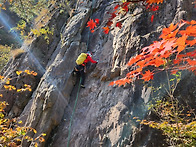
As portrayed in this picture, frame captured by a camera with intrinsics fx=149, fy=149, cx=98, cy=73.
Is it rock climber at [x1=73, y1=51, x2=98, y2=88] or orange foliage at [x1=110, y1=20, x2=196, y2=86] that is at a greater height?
orange foliage at [x1=110, y1=20, x2=196, y2=86]

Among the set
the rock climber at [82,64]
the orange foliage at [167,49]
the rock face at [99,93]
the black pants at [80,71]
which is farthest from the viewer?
the black pants at [80,71]

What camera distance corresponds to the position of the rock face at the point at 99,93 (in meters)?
3.29

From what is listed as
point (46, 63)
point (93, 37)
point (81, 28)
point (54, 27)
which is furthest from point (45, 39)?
point (93, 37)

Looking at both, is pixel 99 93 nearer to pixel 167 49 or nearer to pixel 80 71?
pixel 80 71

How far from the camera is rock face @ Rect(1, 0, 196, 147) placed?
10.8 feet

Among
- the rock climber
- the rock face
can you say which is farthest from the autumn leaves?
the rock climber

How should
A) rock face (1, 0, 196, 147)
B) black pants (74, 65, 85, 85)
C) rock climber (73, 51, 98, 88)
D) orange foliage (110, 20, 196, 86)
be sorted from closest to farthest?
orange foliage (110, 20, 196, 86) → rock face (1, 0, 196, 147) → rock climber (73, 51, 98, 88) → black pants (74, 65, 85, 85)

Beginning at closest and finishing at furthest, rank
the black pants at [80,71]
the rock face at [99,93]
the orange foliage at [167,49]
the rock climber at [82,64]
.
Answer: the orange foliage at [167,49]
the rock face at [99,93]
the rock climber at [82,64]
the black pants at [80,71]

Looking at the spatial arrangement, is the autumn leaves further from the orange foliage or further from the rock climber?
the rock climber

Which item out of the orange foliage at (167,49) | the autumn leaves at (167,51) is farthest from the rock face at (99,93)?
the orange foliage at (167,49)

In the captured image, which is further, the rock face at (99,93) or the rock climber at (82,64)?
the rock climber at (82,64)

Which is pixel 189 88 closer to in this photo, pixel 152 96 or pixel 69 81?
pixel 152 96

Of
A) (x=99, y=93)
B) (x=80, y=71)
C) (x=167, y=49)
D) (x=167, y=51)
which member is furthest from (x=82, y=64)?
(x=167, y=49)

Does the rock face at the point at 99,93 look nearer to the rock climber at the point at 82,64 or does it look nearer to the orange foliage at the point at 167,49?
the rock climber at the point at 82,64
